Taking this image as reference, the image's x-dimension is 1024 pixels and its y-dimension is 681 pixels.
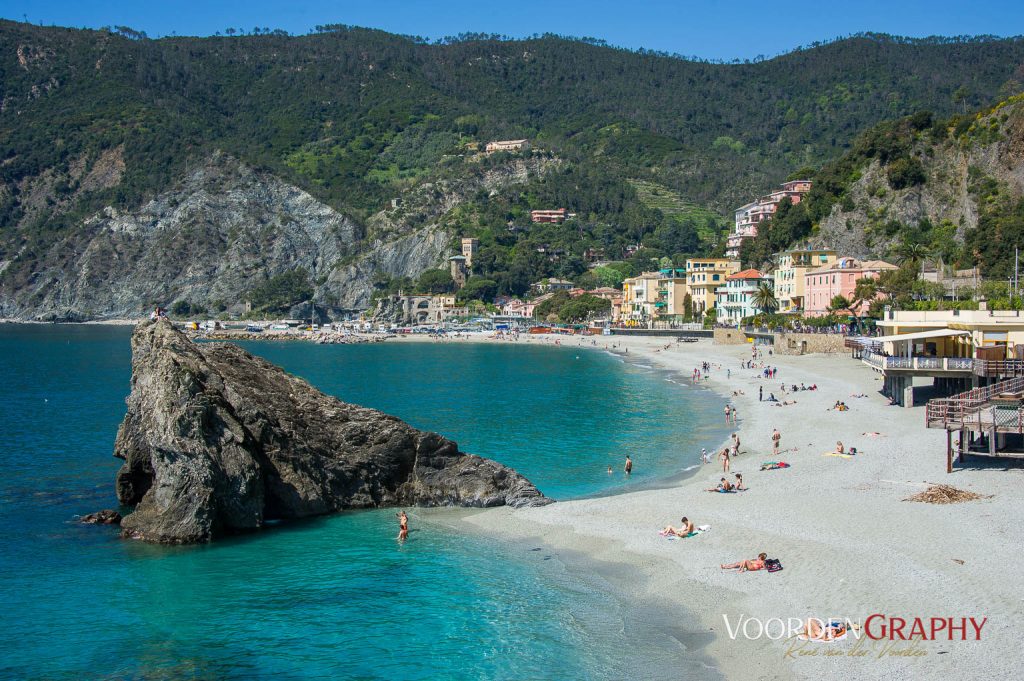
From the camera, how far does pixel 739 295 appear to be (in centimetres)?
10112

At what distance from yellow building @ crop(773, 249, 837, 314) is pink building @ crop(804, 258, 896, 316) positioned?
152 centimetres

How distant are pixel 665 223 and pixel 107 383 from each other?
133 metres

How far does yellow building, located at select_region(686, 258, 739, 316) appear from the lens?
371 ft

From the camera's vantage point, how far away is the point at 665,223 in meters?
181

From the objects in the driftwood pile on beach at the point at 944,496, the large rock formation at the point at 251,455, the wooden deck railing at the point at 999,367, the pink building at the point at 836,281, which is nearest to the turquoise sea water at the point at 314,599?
the large rock formation at the point at 251,455

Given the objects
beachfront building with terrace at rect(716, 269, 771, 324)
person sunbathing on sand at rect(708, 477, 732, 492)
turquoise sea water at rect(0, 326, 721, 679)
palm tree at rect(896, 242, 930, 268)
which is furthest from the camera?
beachfront building with terrace at rect(716, 269, 771, 324)

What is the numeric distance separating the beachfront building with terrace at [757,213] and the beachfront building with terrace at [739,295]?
20.0m

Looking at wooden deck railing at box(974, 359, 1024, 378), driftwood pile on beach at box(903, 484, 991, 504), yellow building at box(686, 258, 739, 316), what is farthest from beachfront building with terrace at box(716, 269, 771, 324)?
driftwood pile on beach at box(903, 484, 991, 504)

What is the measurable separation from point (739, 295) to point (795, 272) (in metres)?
12.2

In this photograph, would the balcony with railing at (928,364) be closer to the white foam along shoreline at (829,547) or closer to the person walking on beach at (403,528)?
the white foam along shoreline at (829,547)

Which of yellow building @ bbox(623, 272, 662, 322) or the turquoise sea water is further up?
yellow building @ bbox(623, 272, 662, 322)

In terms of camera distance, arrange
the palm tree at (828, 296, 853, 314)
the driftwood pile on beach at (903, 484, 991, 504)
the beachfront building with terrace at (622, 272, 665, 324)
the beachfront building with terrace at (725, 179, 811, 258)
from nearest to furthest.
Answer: the driftwood pile on beach at (903, 484, 991, 504) → the palm tree at (828, 296, 853, 314) → the beachfront building with terrace at (725, 179, 811, 258) → the beachfront building with terrace at (622, 272, 665, 324)

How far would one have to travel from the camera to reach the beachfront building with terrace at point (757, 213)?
124562 mm

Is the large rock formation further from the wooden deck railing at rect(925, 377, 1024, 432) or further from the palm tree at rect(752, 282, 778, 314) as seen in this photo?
the palm tree at rect(752, 282, 778, 314)
